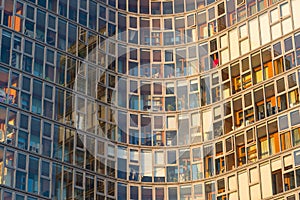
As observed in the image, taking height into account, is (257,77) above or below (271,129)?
above

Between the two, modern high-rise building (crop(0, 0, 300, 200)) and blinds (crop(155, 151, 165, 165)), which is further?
blinds (crop(155, 151, 165, 165))

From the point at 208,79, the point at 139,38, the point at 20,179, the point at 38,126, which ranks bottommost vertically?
the point at 20,179

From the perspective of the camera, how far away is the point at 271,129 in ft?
222

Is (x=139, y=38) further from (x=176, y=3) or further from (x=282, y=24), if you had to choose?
(x=282, y=24)

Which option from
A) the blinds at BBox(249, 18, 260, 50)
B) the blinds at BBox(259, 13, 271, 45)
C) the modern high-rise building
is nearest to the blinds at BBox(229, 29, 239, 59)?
the modern high-rise building

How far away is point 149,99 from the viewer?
7650 centimetres

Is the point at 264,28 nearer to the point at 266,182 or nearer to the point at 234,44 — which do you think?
the point at 234,44

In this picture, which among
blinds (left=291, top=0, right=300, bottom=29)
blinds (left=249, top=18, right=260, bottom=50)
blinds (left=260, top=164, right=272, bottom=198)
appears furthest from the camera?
blinds (left=249, top=18, right=260, bottom=50)

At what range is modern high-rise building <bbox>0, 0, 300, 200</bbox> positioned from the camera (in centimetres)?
6738

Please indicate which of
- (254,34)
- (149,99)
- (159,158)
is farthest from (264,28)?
(159,158)

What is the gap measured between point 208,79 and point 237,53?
3647 millimetres

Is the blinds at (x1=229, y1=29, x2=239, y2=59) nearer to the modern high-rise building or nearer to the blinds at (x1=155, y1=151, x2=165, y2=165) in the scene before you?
the modern high-rise building

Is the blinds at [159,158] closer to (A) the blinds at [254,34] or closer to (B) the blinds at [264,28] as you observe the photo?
(A) the blinds at [254,34]

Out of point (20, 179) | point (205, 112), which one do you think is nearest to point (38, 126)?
point (20, 179)
